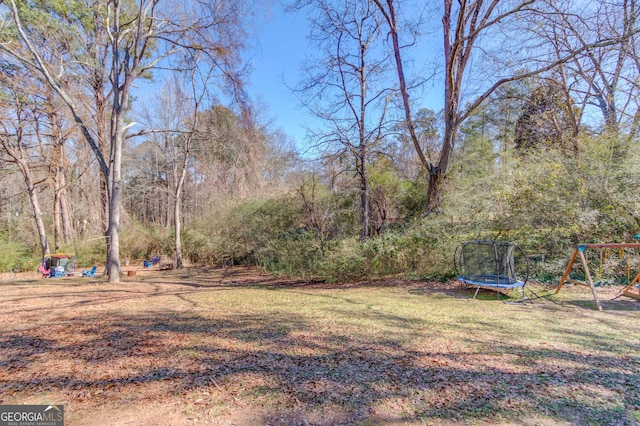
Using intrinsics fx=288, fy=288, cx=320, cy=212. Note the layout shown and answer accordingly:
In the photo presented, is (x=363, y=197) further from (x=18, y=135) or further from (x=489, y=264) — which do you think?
(x=18, y=135)

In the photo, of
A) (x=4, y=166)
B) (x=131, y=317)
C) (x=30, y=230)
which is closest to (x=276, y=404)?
(x=131, y=317)

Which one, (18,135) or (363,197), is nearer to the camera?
(363,197)

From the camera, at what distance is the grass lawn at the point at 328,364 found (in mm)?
2109

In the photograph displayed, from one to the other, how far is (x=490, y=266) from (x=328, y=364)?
4994 mm

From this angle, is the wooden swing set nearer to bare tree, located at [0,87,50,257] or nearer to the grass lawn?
the grass lawn

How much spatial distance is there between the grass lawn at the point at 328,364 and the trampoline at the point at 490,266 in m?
0.69

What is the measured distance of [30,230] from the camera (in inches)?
654

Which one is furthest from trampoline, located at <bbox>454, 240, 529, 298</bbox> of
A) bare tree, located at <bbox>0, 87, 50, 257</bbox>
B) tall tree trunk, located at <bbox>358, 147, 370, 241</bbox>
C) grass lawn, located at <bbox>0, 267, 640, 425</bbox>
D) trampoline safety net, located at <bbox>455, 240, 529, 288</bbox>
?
bare tree, located at <bbox>0, 87, 50, 257</bbox>

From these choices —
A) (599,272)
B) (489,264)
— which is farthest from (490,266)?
(599,272)

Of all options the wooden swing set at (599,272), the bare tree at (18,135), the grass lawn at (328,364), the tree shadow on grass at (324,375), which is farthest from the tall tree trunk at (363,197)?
the bare tree at (18,135)

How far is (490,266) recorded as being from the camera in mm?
6273

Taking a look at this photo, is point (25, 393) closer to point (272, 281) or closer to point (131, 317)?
point (131, 317)

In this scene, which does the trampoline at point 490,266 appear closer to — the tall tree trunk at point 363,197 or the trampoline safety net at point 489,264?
the trampoline safety net at point 489,264

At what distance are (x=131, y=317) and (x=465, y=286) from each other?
6.88 meters
